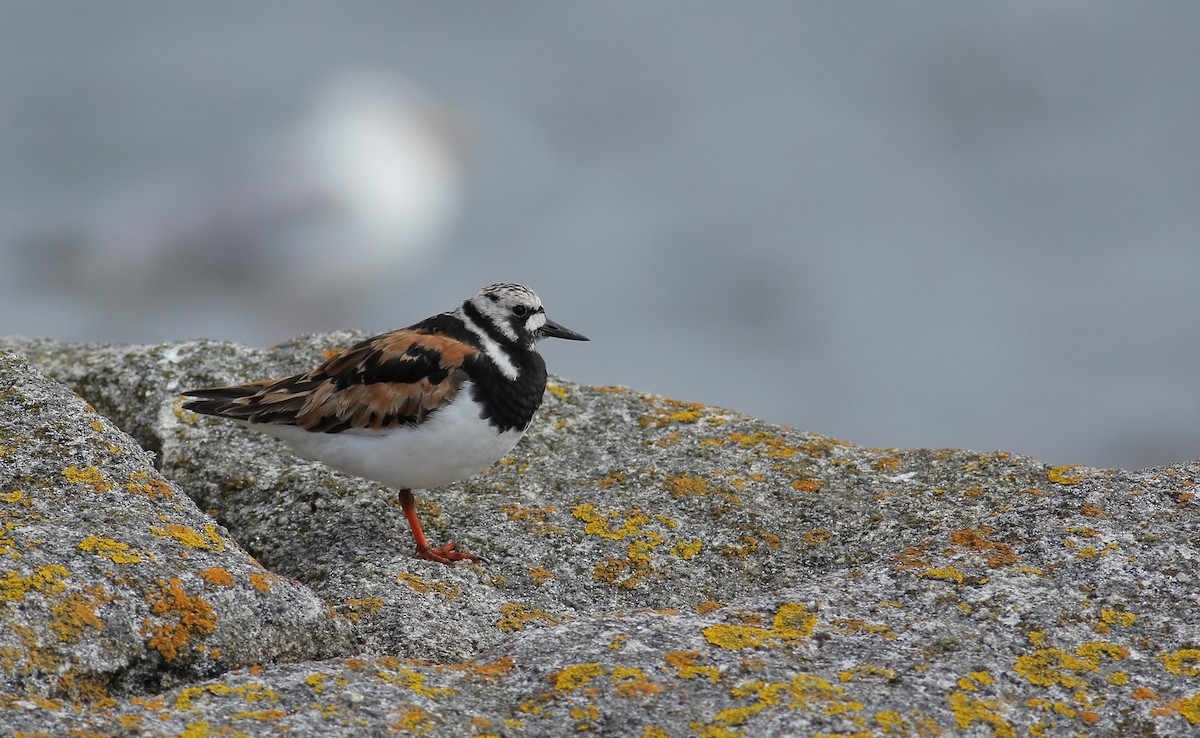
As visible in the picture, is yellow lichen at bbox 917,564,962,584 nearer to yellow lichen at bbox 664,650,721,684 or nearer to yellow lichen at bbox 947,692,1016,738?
yellow lichen at bbox 947,692,1016,738

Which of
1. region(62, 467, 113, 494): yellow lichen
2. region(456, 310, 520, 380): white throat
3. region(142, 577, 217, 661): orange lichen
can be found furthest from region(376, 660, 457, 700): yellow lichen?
region(456, 310, 520, 380): white throat

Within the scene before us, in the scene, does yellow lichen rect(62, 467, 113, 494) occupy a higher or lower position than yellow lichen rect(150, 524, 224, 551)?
higher

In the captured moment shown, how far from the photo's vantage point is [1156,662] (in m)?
4.07

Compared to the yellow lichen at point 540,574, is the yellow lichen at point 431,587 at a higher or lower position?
lower

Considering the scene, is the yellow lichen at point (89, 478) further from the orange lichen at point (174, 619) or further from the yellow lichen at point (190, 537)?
the orange lichen at point (174, 619)

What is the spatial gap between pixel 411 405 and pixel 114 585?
211cm

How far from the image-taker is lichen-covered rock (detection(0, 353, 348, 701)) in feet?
12.5

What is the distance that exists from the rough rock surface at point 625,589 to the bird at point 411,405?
31 cm

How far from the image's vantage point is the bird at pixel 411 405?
18.8ft

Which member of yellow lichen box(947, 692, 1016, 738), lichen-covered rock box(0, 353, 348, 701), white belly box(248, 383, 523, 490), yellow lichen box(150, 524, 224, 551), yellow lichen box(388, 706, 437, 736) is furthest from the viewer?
white belly box(248, 383, 523, 490)

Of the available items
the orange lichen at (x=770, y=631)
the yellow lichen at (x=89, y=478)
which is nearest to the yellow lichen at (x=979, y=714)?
the orange lichen at (x=770, y=631)

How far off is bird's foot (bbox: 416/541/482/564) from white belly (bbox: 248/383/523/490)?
17.2 inches

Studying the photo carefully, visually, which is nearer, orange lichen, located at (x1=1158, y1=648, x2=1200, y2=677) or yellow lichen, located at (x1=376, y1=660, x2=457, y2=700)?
yellow lichen, located at (x1=376, y1=660, x2=457, y2=700)

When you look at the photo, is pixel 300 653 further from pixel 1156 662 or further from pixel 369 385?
pixel 1156 662
